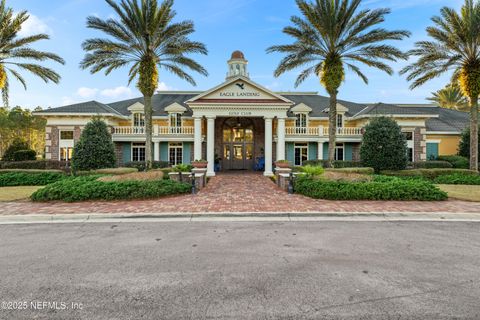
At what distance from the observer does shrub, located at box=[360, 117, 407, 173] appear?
1780 cm

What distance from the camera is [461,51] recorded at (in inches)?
745

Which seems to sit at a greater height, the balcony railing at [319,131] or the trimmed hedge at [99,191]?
the balcony railing at [319,131]

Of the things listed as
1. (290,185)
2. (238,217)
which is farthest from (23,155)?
(238,217)

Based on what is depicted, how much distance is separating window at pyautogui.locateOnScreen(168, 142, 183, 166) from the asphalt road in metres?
18.8

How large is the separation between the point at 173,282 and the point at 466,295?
4282mm

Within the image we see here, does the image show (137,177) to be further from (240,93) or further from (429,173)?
(429,173)

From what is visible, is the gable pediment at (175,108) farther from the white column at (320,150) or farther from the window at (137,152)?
the white column at (320,150)

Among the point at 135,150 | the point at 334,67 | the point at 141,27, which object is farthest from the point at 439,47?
the point at 135,150

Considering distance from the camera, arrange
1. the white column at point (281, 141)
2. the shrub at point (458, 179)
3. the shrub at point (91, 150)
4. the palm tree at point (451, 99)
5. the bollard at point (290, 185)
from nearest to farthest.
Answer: the bollard at point (290, 185)
the shrub at point (458, 179)
the shrub at point (91, 150)
the white column at point (281, 141)
the palm tree at point (451, 99)

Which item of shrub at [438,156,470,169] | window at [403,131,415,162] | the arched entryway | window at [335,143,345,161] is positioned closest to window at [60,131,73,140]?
the arched entryway

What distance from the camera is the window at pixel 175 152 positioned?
25781 millimetres

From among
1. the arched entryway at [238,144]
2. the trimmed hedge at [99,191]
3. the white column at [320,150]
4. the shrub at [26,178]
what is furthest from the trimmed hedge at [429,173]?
the shrub at [26,178]

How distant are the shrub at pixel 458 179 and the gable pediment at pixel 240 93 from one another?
11.7m

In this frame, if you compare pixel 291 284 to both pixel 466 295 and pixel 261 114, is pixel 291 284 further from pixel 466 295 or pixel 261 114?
pixel 261 114
